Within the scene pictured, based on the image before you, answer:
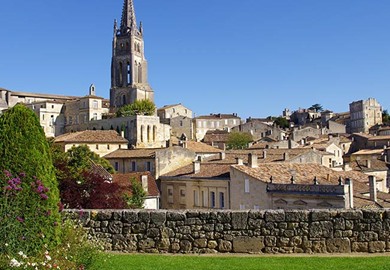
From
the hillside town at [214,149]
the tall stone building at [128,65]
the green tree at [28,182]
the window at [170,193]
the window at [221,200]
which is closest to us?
the green tree at [28,182]

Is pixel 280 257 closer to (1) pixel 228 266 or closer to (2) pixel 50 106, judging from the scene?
(1) pixel 228 266

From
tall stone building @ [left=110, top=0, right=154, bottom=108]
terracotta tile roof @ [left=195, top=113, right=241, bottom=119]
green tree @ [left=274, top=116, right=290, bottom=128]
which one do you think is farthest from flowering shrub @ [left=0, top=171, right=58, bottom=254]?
green tree @ [left=274, top=116, right=290, bottom=128]

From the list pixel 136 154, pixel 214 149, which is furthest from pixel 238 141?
pixel 136 154

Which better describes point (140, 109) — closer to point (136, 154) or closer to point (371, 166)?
point (136, 154)

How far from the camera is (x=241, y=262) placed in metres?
10.1

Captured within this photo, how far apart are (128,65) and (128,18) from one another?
661 inches

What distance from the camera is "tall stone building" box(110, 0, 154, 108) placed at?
5015 inches

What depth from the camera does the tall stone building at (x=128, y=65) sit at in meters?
127

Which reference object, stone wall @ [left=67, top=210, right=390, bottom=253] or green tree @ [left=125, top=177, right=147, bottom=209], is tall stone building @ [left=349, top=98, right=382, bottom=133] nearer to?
green tree @ [left=125, top=177, right=147, bottom=209]

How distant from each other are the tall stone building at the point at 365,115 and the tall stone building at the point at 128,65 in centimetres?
5193

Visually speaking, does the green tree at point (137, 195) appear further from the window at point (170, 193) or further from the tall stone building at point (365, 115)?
the tall stone building at point (365, 115)

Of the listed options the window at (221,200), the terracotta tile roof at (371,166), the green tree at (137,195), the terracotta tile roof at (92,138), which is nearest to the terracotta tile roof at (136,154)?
the terracotta tile roof at (92,138)

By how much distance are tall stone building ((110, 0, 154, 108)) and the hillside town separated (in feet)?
0.84

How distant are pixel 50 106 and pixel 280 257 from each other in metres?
111
